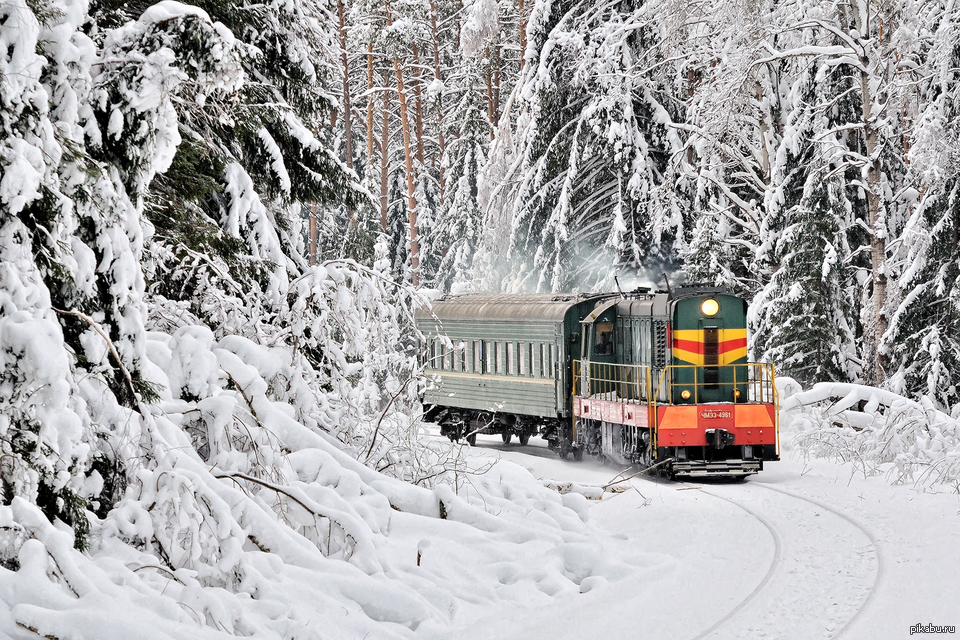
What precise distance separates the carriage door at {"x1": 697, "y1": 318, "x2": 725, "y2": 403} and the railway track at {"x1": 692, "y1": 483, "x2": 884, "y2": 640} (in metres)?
3.77

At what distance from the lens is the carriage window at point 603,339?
1898 cm

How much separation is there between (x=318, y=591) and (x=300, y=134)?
553cm

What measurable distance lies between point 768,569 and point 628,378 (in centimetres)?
876

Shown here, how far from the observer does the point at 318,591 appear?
734 cm

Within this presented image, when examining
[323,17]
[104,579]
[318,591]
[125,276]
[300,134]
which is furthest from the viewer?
[323,17]

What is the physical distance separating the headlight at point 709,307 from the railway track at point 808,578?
426cm

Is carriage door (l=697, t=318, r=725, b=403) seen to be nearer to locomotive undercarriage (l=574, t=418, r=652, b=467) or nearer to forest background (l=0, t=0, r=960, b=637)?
locomotive undercarriage (l=574, t=418, r=652, b=467)

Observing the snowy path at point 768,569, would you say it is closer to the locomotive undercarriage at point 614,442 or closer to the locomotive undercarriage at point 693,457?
the locomotive undercarriage at point 693,457

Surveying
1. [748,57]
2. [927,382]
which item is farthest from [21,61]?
[748,57]

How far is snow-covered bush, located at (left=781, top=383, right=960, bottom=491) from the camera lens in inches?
586

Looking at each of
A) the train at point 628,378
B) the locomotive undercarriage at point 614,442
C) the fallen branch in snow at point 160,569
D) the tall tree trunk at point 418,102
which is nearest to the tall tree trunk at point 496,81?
the tall tree trunk at point 418,102

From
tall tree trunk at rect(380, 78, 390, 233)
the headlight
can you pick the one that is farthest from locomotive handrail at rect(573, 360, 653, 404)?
tall tree trunk at rect(380, 78, 390, 233)

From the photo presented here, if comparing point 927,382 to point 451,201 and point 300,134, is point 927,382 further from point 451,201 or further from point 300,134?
point 451,201

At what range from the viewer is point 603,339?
19.0 m
